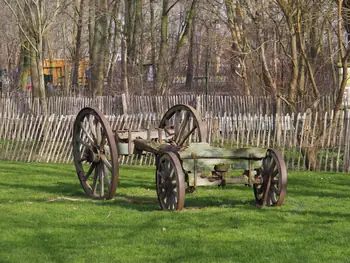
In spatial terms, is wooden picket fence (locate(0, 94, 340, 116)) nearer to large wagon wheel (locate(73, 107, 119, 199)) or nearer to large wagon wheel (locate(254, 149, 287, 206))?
large wagon wheel (locate(73, 107, 119, 199))

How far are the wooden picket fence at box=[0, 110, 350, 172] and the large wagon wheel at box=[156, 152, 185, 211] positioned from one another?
399 cm

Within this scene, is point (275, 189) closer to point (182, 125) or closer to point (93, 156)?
point (182, 125)

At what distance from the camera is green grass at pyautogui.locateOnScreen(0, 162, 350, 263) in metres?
6.75

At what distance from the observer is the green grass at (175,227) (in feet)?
22.2

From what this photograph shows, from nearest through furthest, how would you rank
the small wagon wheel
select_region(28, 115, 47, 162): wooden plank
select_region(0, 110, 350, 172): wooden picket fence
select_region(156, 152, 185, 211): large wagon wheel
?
select_region(156, 152, 185, 211): large wagon wheel, the small wagon wheel, select_region(0, 110, 350, 172): wooden picket fence, select_region(28, 115, 47, 162): wooden plank

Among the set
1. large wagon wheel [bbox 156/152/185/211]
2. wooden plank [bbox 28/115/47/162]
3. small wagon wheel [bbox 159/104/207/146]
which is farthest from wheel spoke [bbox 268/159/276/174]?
wooden plank [bbox 28/115/47/162]

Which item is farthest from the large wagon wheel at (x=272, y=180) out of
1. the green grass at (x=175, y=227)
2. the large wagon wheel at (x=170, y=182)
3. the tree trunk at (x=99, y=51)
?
the tree trunk at (x=99, y=51)

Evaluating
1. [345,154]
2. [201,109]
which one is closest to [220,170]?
[345,154]

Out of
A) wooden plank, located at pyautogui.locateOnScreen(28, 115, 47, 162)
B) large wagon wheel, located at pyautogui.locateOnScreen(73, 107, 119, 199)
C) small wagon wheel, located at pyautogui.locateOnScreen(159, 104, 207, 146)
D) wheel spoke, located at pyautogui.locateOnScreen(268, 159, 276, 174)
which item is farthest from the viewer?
wooden plank, located at pyautogui.locateOnScreen(28, 115, 47, 162)

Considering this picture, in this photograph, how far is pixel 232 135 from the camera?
15.4 metres

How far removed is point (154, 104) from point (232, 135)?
618cm

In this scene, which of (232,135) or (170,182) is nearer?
(170,182)

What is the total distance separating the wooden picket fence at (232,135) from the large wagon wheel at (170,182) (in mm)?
3990

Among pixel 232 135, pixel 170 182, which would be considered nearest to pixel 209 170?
pixel 170 182
